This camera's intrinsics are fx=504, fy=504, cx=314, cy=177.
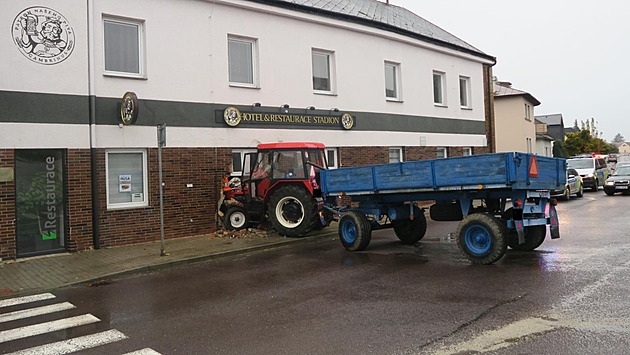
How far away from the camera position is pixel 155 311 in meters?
6.54

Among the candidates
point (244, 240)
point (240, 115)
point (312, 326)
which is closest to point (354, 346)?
point (312, 326)

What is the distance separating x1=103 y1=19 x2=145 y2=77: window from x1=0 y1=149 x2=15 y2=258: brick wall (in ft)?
9.56

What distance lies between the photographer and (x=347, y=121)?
1670 cm

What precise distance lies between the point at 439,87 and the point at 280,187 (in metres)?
11.5

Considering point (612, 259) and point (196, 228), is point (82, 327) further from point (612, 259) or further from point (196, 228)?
point (612, 259)

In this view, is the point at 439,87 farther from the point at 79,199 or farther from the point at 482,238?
the point at 79,199

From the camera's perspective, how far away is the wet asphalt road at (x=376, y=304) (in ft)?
16.1

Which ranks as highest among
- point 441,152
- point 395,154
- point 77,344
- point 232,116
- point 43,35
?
point 43,35

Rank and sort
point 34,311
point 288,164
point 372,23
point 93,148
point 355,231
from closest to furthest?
point 34,311 < point 355,231 < point 93,148 < point 288,164 < point 372,23

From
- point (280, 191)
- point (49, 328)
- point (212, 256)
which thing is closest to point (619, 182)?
point (280, 191)

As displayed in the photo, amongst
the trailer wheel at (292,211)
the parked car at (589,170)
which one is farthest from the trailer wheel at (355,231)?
the parked car at (589,170)

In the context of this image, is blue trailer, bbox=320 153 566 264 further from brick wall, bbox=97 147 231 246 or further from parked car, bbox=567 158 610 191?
parked car, bbox=567 158 610 191

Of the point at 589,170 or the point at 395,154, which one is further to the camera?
the point at 589,170

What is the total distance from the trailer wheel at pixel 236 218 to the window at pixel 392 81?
8.32m
